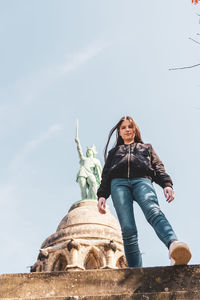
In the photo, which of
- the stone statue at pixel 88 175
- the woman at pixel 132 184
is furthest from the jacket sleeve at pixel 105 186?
the stone statue at pixel 88 175

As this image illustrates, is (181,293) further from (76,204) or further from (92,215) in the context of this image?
(76,204)

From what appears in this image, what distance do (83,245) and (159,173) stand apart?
1397 cm

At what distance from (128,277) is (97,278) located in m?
0.28

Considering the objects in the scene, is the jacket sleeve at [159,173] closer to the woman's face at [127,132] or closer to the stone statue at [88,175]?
the woman's face at [127,132]

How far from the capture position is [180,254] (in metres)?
4.21

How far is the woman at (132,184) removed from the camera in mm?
4895

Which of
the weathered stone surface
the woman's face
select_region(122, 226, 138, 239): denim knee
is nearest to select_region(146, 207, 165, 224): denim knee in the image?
select_region(122, 226, 138, 239): denim knee

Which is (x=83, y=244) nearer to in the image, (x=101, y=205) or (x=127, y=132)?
(x=127, y=132)

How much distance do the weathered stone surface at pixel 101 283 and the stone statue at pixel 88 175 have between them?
732 inches

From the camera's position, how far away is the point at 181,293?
3826 millimetres

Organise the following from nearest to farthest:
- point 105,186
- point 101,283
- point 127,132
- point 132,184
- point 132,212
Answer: point 101,283
point 132,212
point 132,184
point 105,186
point 127,132

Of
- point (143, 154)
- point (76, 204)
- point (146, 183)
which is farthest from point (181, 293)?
point (76, 204)

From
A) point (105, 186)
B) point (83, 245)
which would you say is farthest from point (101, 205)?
point (83, 245)

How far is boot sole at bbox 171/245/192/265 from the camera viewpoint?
4.21 metres
